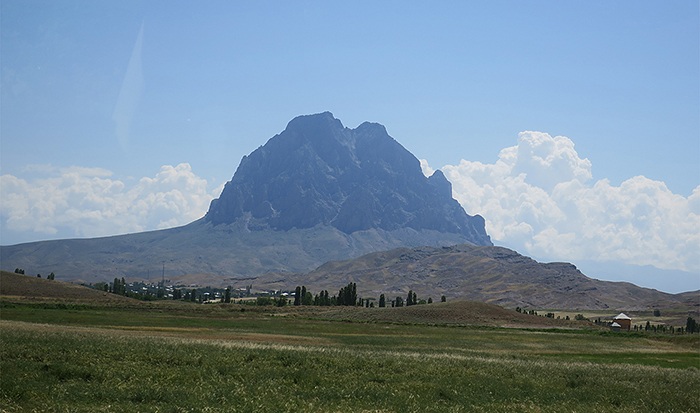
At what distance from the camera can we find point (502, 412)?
63.5ft

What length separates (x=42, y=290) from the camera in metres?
144

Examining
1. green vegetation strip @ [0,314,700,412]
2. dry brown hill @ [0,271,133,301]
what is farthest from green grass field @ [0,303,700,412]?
dry brown hill @ [0,271,133,301]

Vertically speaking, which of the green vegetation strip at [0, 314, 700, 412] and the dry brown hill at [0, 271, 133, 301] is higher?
the green vegetation strip at [0, 314, 700, 412]

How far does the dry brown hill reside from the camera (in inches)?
5413

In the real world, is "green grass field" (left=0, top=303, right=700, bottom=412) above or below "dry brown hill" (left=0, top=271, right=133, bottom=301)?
above

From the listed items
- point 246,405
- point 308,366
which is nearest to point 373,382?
point 308,366

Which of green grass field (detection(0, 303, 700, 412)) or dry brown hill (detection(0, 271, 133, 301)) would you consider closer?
green grass field (detection(0, 303, 700, 412))

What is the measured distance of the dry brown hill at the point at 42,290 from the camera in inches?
5413

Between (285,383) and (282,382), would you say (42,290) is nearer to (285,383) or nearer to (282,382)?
(282,382)

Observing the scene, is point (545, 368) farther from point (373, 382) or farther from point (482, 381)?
point (373, 382)

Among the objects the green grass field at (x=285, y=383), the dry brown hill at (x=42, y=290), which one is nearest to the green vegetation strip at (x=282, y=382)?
the green grass field at (x=285, y=383)

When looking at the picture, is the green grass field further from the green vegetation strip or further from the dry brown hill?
the dry brown hill

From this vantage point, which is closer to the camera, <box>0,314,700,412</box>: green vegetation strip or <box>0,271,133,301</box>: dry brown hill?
<box>0,314,700,412</box>: green vegetation strip

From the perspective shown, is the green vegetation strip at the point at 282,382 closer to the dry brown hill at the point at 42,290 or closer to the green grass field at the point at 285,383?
the green grass field at the point at 285,383
